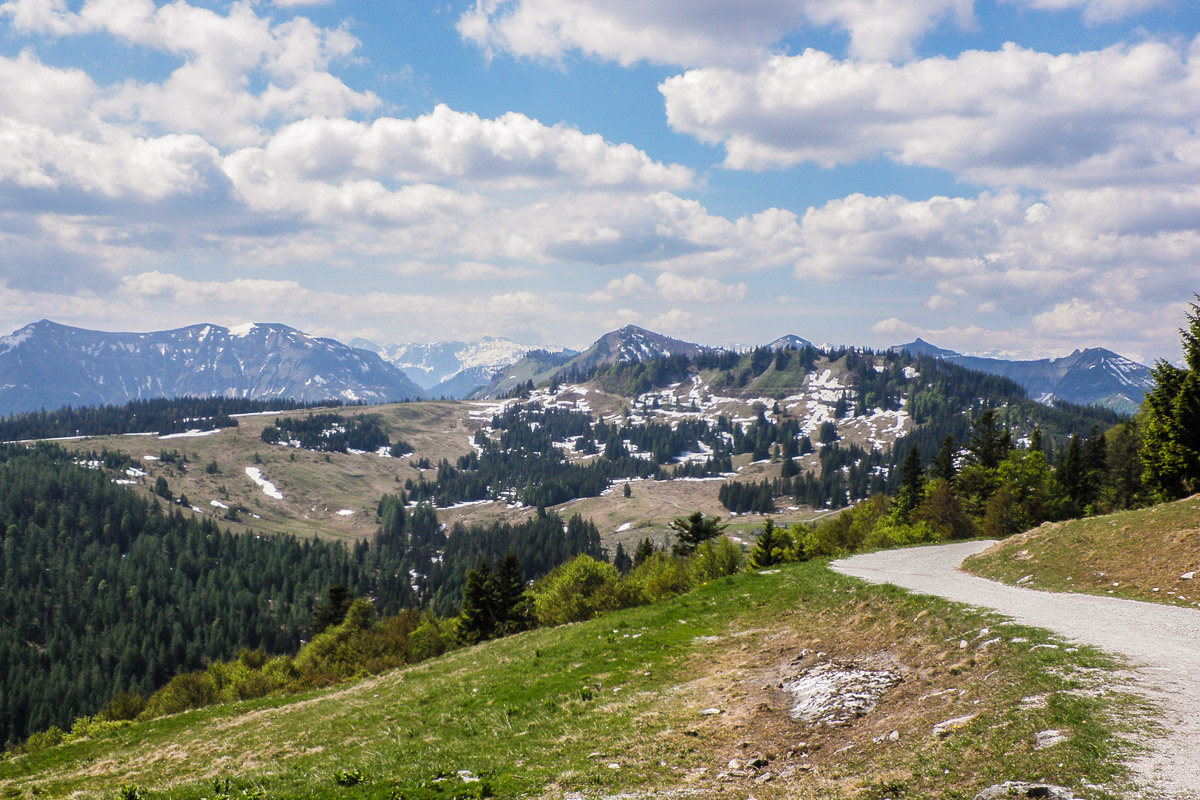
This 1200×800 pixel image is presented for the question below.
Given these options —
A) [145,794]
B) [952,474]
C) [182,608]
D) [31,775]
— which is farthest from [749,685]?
[182,608]

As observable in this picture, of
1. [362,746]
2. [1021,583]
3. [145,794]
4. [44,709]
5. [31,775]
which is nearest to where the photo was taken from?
[145,794]

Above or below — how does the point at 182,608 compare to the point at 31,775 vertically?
below

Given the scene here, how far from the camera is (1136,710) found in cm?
1211

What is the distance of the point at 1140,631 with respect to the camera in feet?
62.3

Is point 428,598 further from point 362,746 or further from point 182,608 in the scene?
point 362,746

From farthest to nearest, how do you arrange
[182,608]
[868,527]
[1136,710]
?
1. [182,608]
2. [868,527]
3. [1136,710]

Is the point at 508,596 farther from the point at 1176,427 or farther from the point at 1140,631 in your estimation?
the point at 1176,427

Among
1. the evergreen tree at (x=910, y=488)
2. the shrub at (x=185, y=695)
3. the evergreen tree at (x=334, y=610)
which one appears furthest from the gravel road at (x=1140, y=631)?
the shrub at (x=185, y=695)

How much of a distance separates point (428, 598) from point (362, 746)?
171 meters

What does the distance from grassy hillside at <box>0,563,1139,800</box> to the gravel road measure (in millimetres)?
757

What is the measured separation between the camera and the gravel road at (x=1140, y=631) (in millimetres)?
9977

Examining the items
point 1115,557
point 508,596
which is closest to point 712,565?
point 508,596

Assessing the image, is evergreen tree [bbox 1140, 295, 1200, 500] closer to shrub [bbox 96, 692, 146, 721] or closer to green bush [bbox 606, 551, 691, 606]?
green bush [bbox 606, 551, 691, 606]

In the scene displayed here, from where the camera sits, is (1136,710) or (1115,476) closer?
(1136,710)
